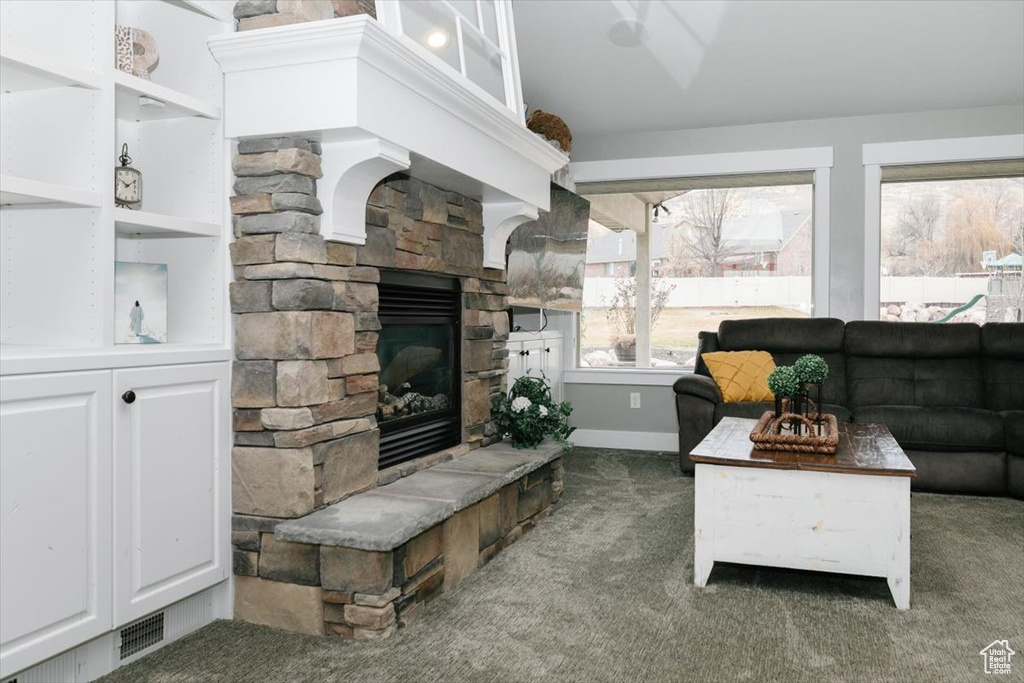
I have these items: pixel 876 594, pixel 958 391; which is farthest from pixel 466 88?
pixel 958 391

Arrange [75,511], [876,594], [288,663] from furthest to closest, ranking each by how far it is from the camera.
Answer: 1. [876,594]
2. [288,663]
3. [75,511]

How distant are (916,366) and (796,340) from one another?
69cm

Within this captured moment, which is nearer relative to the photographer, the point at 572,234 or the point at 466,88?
the point at 466,88

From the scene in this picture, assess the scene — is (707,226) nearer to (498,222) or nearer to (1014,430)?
(1014,430)

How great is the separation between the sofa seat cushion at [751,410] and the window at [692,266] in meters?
1.18

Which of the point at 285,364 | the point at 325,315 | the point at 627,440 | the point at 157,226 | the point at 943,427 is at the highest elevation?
the point at 157,226

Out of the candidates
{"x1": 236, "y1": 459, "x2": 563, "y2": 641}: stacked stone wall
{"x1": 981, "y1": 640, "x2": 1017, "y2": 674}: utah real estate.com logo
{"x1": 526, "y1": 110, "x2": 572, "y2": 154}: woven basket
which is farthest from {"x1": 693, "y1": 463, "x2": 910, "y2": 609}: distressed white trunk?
{"x1": 526, "y1": 110, "x2": 572, "y2": 154}: woven basket

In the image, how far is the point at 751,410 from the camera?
450 cm

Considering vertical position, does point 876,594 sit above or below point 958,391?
below

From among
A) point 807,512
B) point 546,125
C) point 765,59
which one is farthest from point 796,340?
point 807,512

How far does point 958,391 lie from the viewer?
4641mm

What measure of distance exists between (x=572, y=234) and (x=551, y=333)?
706mm

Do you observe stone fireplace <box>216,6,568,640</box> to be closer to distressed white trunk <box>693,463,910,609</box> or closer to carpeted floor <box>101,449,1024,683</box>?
carpeted floor <box>101,449,1024,683</box>

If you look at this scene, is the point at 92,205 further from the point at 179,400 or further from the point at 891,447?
the point at 891,447
